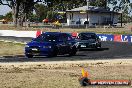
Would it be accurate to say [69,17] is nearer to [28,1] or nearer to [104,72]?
[28,1]

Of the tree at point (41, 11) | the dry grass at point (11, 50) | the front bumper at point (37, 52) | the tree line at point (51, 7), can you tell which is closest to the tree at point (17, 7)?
the tree line at point (51, 7)

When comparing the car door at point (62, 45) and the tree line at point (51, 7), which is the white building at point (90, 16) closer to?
the tree line at point (51, 7)

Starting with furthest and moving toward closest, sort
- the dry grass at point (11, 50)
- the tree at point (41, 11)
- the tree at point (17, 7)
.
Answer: the tree at point (41, 11)
the tree at point (17, 7)
the dry grass at point (11, 50)

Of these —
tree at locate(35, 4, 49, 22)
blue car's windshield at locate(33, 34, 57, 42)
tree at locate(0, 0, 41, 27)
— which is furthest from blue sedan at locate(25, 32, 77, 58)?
tree at locate(35, 4, 49, 22)

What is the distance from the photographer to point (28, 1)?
291ft

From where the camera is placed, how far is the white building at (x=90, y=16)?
98.1 metres

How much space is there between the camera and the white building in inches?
3863

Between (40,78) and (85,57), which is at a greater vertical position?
(40,78)

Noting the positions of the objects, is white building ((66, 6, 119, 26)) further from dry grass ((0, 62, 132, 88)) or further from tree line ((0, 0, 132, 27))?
dry grass ((0, 62, 132, 88))

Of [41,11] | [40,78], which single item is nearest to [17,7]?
[40,78]

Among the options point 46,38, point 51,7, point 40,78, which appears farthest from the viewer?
point 51,7

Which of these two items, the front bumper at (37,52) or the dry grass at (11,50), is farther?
the dry grass at (11,50)

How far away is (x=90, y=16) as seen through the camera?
326ft

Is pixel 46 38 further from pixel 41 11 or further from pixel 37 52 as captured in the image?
pixel 41 11
